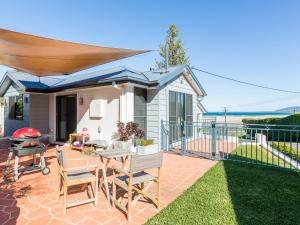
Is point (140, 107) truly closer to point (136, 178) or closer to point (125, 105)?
point (125, 105)

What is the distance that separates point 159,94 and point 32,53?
16.9ft

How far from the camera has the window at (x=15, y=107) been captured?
11914 millimetres

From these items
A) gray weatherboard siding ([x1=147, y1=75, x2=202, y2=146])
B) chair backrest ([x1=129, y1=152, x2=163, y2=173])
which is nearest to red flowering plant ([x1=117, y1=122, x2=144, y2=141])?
gray weatherboard siding ([x1=147, y1=75, x2=202, y2=146])

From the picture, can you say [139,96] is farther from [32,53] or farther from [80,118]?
[32,53]

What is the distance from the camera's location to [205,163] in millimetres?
6902

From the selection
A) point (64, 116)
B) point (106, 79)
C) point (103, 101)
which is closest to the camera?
point (106, 79)

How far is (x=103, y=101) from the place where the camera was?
8.72 m

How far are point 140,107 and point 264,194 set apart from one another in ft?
19.4

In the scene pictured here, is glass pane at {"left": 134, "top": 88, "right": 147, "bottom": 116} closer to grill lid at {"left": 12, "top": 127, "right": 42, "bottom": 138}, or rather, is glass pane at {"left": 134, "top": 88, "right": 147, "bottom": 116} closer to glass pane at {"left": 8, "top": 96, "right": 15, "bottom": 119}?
grill lid at {"left": 12, "top": 127, "right": 42, "bottom": 138}

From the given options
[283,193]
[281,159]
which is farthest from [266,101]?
[283,193]

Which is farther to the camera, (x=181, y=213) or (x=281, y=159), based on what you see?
(x=281, y=159)

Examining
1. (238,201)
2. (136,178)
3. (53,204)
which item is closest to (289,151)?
(238,201)

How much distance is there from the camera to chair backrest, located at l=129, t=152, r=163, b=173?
10.5 ft

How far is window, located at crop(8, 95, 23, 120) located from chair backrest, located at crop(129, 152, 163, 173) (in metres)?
11.5
